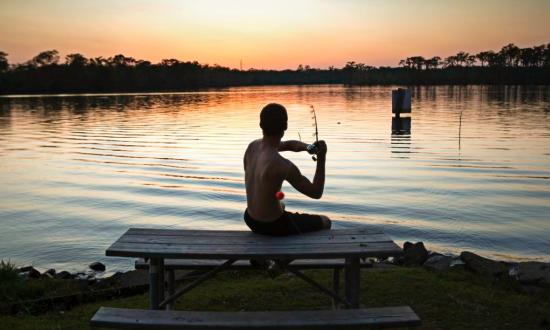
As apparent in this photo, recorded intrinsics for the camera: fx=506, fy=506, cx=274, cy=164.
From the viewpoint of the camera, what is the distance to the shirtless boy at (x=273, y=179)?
4.05 m

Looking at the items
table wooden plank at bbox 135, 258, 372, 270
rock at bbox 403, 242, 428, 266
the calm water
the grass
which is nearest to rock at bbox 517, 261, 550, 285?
rock at bbox 403, 242, 428, 266

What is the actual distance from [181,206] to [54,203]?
363 centimetres

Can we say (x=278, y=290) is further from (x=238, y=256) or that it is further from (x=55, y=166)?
(x=55, y=166)

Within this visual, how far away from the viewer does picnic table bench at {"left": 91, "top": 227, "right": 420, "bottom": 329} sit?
355 centimetres

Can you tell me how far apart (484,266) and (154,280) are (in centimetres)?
Answer: 512

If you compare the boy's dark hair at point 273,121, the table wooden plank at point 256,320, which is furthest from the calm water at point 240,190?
the table wooden plank at point 256,320

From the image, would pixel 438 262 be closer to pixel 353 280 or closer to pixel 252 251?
pixel 353 280

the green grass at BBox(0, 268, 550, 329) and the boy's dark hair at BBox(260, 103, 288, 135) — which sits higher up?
the boy's dark hair at BBox(260, 103, 288, 135)

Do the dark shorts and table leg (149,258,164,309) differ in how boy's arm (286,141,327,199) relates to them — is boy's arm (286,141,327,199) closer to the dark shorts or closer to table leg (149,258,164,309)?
the dark shorts

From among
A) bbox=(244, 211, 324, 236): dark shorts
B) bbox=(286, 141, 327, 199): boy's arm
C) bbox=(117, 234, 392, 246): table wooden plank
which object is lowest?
bbox=(117, 234, 392, 246): table wooden plank

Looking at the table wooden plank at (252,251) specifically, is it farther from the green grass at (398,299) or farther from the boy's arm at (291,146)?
the green grass at (398,299)

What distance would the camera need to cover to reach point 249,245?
12.9ft


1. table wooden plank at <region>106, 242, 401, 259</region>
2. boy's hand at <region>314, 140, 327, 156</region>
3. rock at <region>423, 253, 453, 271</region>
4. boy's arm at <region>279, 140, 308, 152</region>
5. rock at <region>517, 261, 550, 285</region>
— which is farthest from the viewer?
rock at <region>423, 253, 453, 271</region>

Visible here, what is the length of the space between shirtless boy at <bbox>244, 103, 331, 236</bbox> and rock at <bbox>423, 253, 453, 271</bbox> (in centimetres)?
376
